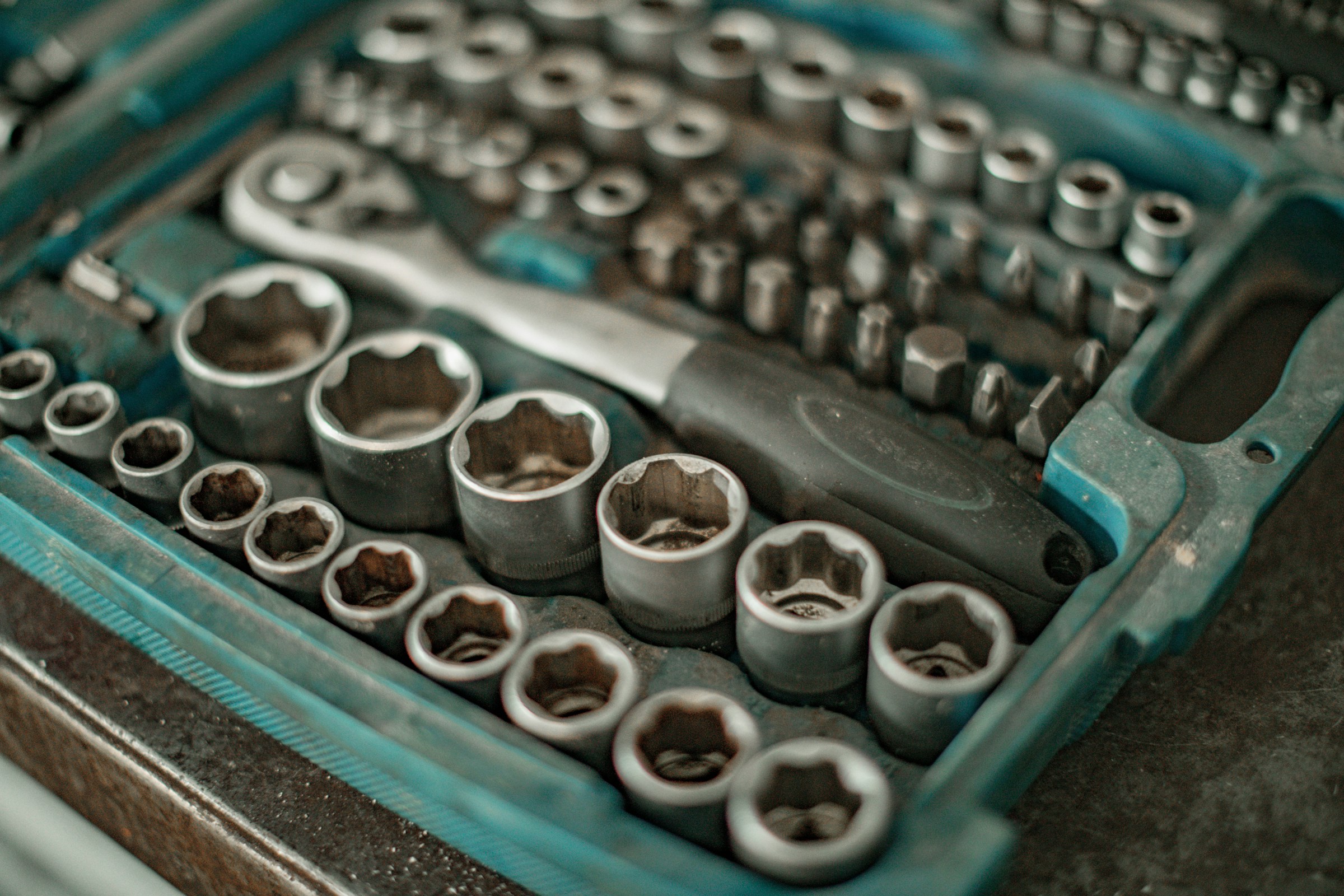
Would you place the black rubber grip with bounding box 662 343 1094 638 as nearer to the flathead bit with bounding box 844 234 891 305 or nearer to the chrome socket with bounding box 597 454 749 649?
the chrome socket with bounding box 597 454 749 649

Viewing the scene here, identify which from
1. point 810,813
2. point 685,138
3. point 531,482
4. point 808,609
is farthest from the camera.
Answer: point 685,138

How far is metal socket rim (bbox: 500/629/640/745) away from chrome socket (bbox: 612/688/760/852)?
0.04 ft

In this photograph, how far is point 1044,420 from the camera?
0.88 meters

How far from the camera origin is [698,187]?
1102mm

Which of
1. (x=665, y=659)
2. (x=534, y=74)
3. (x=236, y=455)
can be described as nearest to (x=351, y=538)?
(x=236, y=455)

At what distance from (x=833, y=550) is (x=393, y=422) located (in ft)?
1.23

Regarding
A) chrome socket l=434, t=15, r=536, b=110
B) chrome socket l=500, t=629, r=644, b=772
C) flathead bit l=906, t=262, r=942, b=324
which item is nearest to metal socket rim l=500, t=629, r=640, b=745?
chrome socket l=500, t=629, r=644, b=772

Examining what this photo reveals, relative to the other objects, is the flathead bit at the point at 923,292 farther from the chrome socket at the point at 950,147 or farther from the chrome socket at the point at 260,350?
the chrome socket at the point at 260,350

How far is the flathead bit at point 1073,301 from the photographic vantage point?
38.6 inches

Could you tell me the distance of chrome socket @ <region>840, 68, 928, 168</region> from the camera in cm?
111

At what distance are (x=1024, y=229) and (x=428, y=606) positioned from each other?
610 millimetres

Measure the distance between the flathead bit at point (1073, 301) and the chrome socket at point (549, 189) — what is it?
0.42 meters

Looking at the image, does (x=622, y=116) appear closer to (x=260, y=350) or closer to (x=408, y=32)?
(x=408, y=32)

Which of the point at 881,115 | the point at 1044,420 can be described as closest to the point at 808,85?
the point at 881,115
